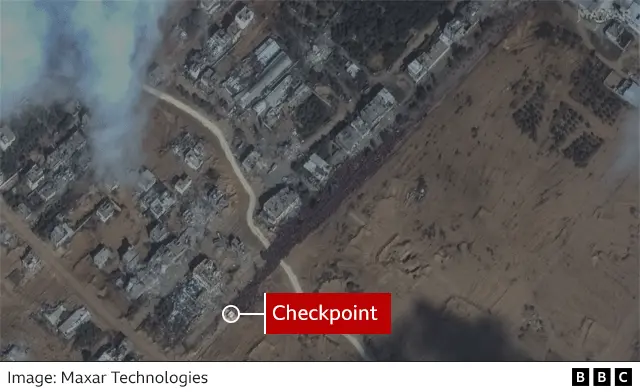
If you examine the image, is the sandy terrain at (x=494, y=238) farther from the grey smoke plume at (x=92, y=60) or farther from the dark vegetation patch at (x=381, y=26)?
the grey smoke plume at (x=92, y=60)

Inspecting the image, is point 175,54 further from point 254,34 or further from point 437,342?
point 437,342

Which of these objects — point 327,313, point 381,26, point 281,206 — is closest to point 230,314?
point 327,313

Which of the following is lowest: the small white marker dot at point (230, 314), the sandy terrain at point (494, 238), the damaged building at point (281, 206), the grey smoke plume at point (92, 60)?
the sandy terrain at point (494, 238)

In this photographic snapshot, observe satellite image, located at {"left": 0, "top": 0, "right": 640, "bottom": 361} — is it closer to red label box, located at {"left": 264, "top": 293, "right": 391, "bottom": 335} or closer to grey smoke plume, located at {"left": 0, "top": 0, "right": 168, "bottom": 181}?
grey smoke plume, located at {"left": 0, "top": 0, "right": 168, "bottom": 181}

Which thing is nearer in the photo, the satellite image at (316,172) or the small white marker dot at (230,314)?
the small white marker dot at (230,314)
